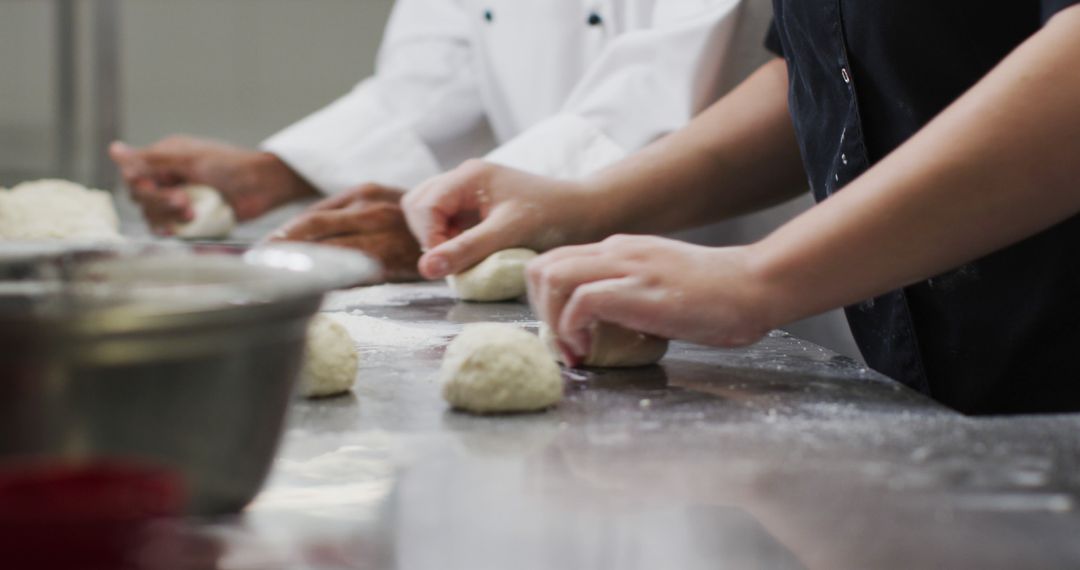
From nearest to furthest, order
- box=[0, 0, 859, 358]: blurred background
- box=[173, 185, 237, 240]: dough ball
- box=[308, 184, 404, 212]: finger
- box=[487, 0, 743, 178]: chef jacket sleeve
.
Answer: box=[487, 0, 743, 178]: chef jacket sleeve, box=[308, 184, 404, 212]: finger, box=[173, 185, 237, 240]: dough ball, box=[0, 0, 859, 358]: blurred background

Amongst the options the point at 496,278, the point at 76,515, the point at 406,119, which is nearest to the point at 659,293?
the point at 496,278

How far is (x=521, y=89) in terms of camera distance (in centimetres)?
207

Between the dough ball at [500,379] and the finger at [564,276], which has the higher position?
the finger at [564,276]

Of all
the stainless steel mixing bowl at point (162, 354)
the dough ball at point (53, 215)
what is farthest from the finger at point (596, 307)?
the dough ball at point (53, 215)

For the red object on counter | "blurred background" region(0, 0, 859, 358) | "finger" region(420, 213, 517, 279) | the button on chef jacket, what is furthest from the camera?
"blurred background" region(0, 0, 859, 358)

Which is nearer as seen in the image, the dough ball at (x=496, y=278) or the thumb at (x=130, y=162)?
the dough ball at (x=496, y=278)

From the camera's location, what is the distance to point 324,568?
524 millimetres

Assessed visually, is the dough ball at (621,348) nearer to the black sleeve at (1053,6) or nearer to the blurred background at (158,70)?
the black sleeve at (1053,6)

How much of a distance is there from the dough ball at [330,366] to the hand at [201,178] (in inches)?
53.7

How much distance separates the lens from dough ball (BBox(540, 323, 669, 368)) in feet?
3.20

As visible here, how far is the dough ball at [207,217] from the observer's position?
2.19 meters

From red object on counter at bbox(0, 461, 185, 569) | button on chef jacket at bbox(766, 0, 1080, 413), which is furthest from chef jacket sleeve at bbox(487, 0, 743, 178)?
red object on counter at bbox(0, 461, 185, 569)

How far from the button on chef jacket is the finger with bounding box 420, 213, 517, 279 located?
1.30 ft

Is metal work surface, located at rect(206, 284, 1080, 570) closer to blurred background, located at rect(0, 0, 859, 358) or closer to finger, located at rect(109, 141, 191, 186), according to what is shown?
finger, located at rect(109, 141, 191, 186)
